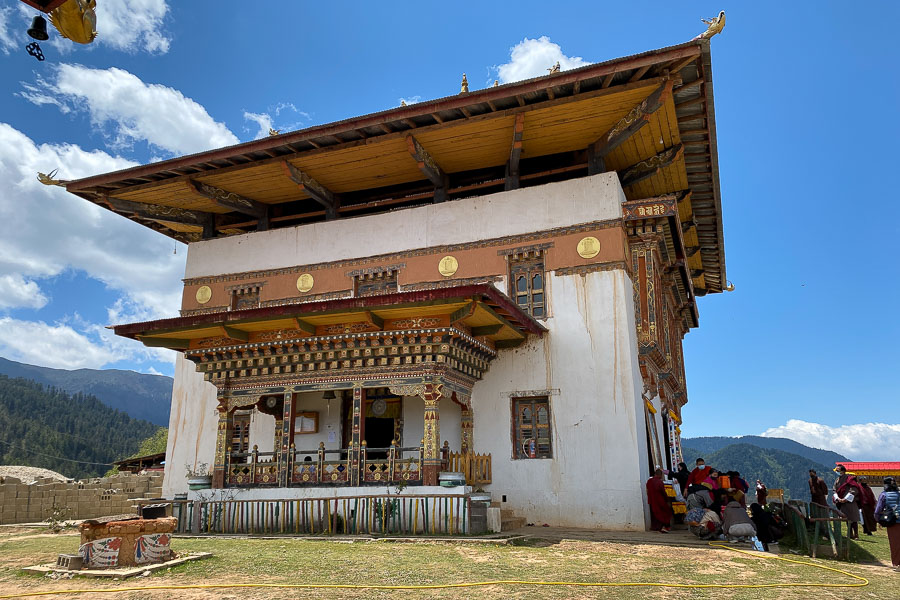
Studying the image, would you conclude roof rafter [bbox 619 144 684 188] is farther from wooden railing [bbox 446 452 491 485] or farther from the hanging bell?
the hanging bell

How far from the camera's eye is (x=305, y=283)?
16062mm

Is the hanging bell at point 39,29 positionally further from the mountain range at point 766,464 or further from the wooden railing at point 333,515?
the mountain range at point 766,464

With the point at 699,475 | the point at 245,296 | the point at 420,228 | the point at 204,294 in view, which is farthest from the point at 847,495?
the point at 204,294

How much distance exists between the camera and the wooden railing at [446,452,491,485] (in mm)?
12570

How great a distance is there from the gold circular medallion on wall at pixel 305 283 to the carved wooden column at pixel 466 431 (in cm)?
470

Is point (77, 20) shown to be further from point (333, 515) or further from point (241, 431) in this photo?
point (241, 431)

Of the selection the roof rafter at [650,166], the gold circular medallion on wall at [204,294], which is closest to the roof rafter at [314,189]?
the gold circular medallion on wall at [204,294]

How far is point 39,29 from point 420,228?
1040cm

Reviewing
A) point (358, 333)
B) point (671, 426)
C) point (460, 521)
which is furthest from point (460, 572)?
point (671, 426)

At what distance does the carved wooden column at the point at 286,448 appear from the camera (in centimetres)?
1227

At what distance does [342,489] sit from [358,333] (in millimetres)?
2611

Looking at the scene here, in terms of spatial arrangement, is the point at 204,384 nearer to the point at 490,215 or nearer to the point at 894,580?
the point at 490,215

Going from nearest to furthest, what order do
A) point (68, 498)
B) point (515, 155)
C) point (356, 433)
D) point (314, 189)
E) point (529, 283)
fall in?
point (356, 433) < point (529, 283) < point (515, 155) < point (314, 189) < point (68, 498)

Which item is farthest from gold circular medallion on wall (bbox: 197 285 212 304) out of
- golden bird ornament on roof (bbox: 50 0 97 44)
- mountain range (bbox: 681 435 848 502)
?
mountain range (bbox: 681 435 848 502)
